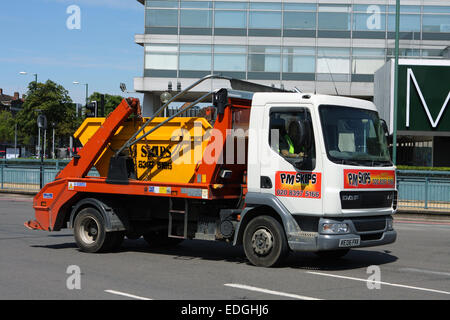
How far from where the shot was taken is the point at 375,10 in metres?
46.2

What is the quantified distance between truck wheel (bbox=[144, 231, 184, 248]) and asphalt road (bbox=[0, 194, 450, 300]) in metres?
0.22

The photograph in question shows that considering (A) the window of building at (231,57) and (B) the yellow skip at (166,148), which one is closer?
(B) the yellow skip at (166,148)

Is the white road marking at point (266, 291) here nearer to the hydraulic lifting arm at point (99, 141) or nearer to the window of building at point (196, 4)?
the hydraulic lifting arm at point (99, 141)

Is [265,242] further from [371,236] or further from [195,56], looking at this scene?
[195,56]

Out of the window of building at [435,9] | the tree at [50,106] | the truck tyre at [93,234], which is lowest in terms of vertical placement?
the truck tyre at [93,234]

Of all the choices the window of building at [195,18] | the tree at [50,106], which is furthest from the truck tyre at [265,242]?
the tree at [50,106]

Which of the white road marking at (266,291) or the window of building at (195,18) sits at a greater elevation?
the window of building at (195,18)

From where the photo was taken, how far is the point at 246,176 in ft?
35.2

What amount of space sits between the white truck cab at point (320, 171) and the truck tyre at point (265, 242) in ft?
0.19

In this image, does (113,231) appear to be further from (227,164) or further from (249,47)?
(249,47)

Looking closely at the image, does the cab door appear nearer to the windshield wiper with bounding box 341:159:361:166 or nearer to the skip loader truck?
the skip loader truck

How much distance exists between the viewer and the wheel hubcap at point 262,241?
1002 centimetres
